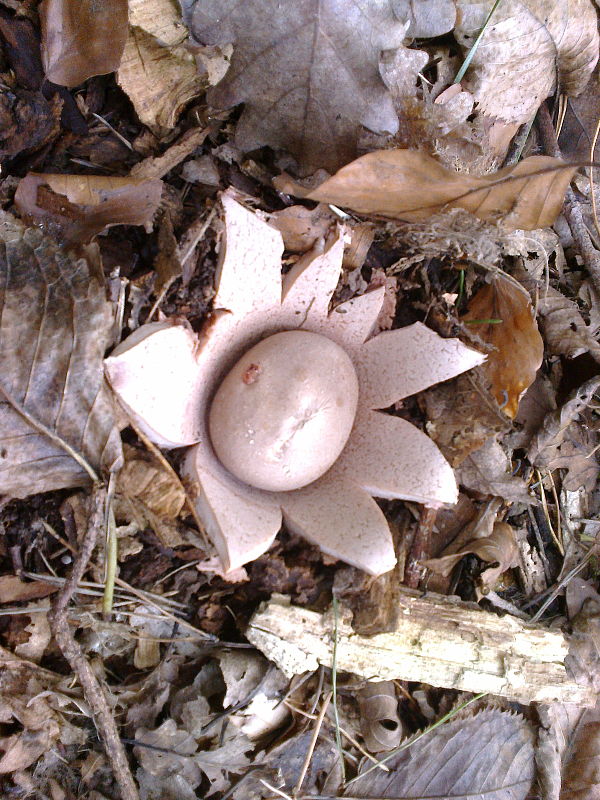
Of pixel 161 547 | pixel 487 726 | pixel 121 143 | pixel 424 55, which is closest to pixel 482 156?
pixel 424 55

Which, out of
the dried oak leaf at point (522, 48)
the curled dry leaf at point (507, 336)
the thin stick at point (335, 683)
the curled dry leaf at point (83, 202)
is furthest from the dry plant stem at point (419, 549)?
the dried oak leaf at point (522, 48)

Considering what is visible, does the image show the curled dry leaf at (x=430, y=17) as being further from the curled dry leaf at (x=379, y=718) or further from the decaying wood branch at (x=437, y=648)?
the curled dry leaf at (x=379, y=718)

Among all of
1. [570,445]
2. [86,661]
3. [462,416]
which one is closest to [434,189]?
[462,416]

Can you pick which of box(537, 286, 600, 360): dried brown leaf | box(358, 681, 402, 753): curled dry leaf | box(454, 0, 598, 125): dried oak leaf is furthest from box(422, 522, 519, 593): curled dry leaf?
box(454, 0, 598, 125): dried oak leaf

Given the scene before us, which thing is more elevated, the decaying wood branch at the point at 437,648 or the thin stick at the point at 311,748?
the decaying wood branch at the point at 437,648

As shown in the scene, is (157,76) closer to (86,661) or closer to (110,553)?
(110,553)

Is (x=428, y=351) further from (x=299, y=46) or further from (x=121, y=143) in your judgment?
(x=121, y=143)
